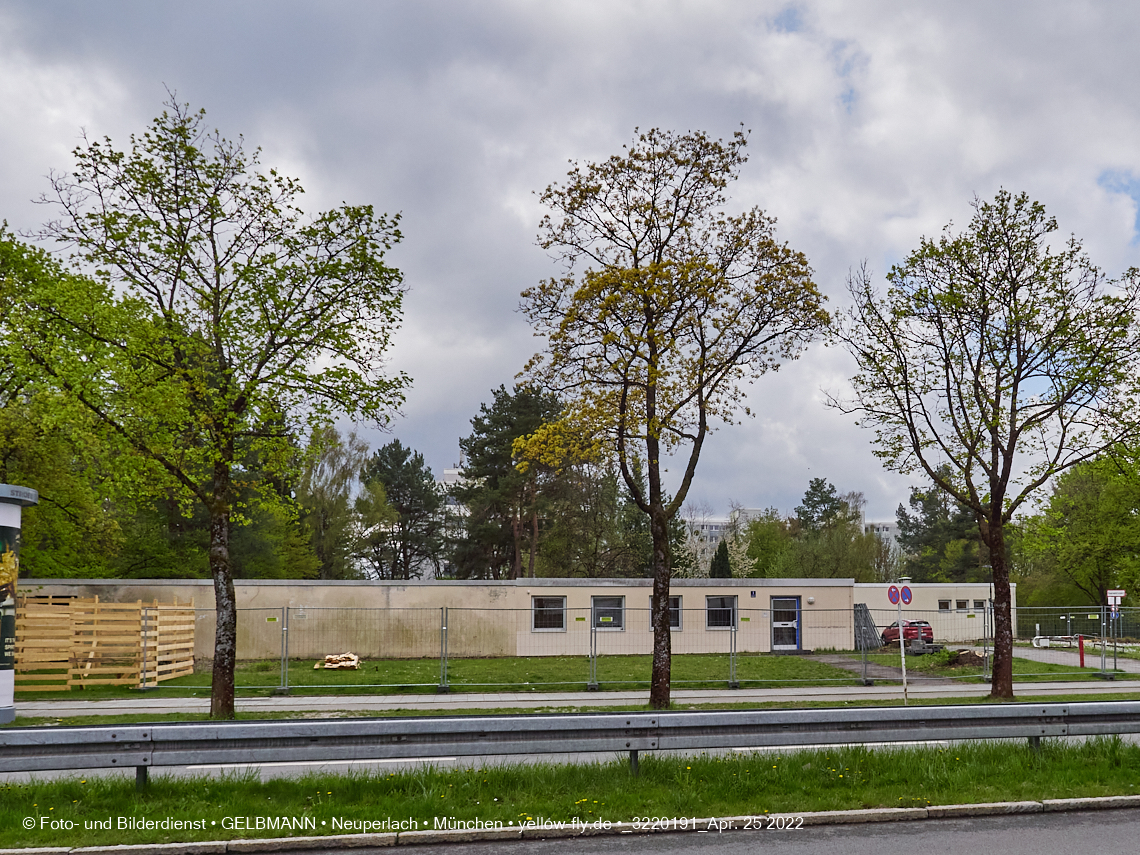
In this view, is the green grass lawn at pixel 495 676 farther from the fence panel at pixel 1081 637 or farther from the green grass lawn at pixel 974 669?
the fence panel at pixel 1081 637

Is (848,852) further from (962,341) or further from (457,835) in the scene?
(962,341)

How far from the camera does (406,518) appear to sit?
68.1 meters

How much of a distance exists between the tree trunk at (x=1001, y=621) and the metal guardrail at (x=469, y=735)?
1166 cm

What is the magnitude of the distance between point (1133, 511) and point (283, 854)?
62.8 metres

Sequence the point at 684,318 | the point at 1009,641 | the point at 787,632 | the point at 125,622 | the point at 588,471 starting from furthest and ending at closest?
the point at 588,471 → the point at 787,632 → the point at 125,622 → the point at 1009,641 → the point at 684,318

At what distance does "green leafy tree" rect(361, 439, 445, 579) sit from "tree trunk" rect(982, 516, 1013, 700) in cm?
4952

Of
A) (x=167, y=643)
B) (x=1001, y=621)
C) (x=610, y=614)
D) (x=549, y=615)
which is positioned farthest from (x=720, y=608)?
(x=167, y=643)

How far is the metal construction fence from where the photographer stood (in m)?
24.8

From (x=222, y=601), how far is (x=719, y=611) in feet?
74.4

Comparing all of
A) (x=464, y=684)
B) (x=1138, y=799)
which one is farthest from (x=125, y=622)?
(x=1138, y=799)

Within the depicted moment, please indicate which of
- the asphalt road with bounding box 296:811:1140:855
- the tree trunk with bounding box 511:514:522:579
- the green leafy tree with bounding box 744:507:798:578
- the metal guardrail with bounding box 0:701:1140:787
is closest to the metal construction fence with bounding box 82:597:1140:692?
the metal guardrail with bounding box 0:701:1140:787

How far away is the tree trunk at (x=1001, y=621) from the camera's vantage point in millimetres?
19516

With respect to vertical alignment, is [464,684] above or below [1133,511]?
below

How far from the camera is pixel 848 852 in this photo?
6430 millimetres
